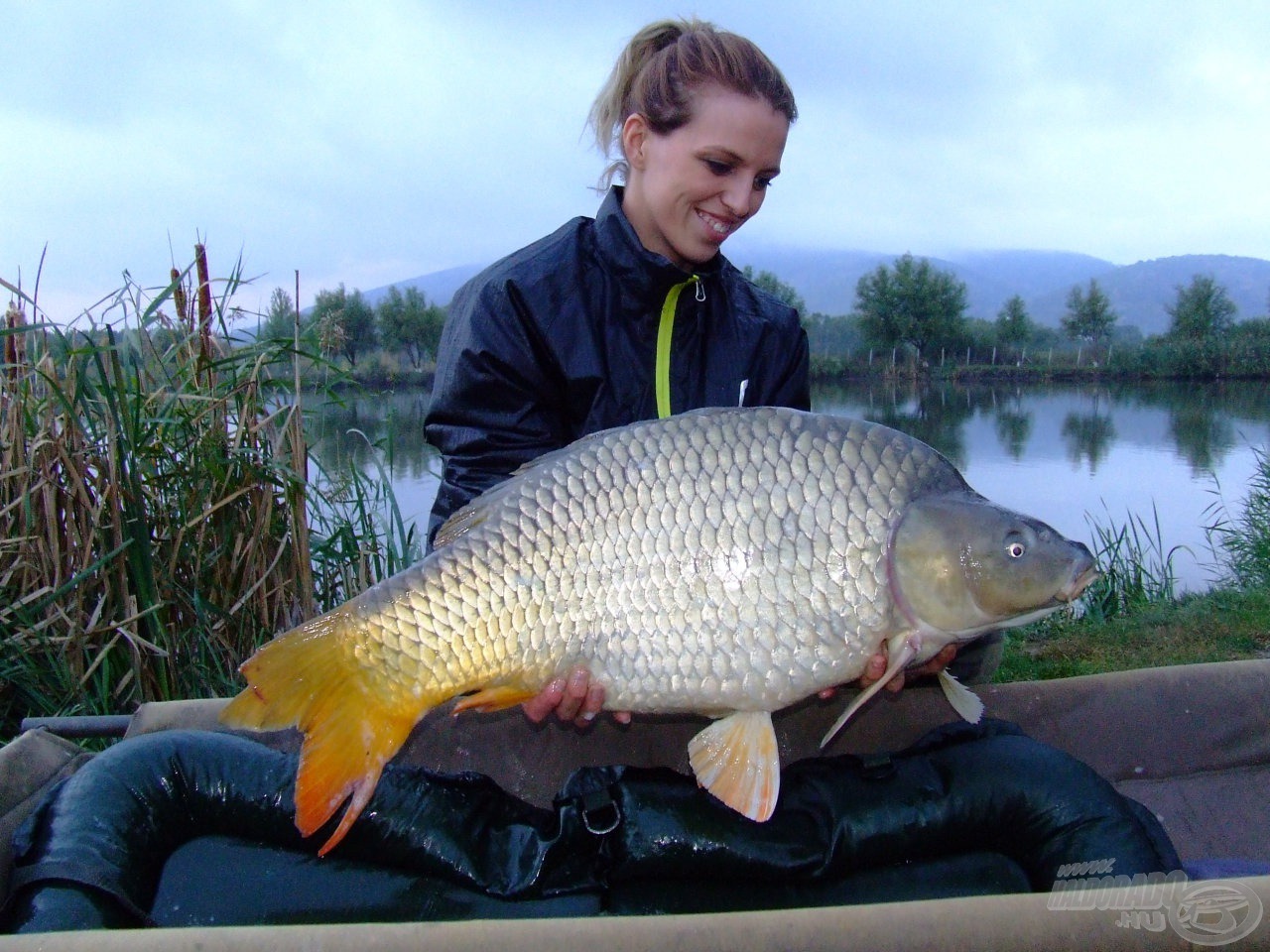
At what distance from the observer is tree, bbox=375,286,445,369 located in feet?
83.7

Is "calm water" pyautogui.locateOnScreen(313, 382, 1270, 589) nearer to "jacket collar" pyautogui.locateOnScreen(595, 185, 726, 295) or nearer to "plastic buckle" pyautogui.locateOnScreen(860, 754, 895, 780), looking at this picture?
"jacket collar" pyautogui.locateOnScreen(595, 185, 726, 295)

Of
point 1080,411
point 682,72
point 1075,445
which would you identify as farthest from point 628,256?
point 1080,411

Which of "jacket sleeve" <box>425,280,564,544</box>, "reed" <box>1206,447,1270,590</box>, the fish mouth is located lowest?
"reed" <box>1206,447,1270,590</box>

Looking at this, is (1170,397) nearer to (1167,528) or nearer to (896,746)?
(1167,528)

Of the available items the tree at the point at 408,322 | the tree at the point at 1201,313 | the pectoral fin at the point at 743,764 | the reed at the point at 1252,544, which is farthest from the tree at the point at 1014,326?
the pectoral fin at the point at 743,764

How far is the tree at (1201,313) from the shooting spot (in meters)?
30.8

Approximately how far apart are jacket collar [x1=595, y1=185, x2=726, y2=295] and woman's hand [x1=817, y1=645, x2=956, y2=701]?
30.8 inches

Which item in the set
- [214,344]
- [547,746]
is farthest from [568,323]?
[214,344]

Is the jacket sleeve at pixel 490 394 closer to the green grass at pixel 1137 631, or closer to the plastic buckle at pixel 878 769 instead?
the plastic buckle at pixel 878 769

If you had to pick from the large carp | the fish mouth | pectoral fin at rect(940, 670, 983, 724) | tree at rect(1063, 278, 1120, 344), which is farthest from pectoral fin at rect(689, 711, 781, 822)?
tree at rect(1063, 278, 1120, 344)

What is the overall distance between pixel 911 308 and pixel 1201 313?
8.52 m

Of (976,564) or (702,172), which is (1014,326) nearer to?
(702,172)

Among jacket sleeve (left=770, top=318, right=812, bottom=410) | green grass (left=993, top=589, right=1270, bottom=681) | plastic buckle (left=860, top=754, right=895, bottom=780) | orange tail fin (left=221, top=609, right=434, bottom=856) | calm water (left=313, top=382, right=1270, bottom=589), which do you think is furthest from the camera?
calm water (left=313, top=382, right=1270, bottom=589)

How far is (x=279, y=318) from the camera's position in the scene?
272 cm
